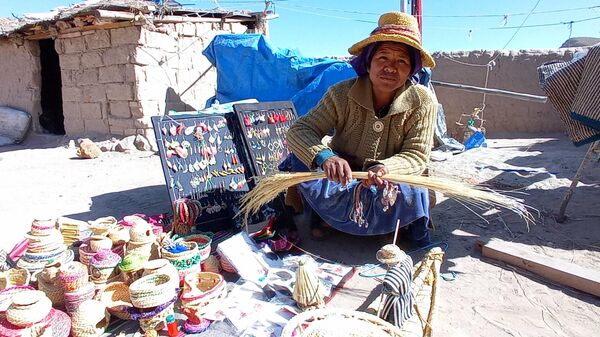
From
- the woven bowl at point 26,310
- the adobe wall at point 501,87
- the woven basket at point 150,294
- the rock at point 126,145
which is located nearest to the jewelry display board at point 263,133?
the woven basket at point 150,294

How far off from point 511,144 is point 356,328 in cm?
646

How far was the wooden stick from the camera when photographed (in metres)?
2.11

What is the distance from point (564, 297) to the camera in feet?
6.82

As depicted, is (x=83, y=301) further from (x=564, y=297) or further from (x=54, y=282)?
(x=564, y=297)

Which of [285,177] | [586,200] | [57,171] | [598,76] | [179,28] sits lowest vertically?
[57,171]

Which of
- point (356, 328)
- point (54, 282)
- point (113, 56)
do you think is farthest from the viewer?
point (113, 56)

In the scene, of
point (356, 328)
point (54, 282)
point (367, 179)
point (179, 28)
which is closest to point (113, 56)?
point (179, 28)

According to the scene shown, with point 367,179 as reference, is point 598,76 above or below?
above

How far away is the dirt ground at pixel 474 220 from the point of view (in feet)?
6.41

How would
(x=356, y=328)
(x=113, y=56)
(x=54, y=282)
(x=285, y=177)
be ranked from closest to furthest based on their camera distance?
(x=356, y=328), (x=54, y=282), (x=285, y=177), (x=113, y=56)

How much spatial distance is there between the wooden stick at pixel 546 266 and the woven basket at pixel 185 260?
1.87 metres

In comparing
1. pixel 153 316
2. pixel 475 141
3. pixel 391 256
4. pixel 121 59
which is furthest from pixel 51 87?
pixel 391 256

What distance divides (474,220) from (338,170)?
5.78ft

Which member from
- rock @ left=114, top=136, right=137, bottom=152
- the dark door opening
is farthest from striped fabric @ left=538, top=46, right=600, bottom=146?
the dark door opening
